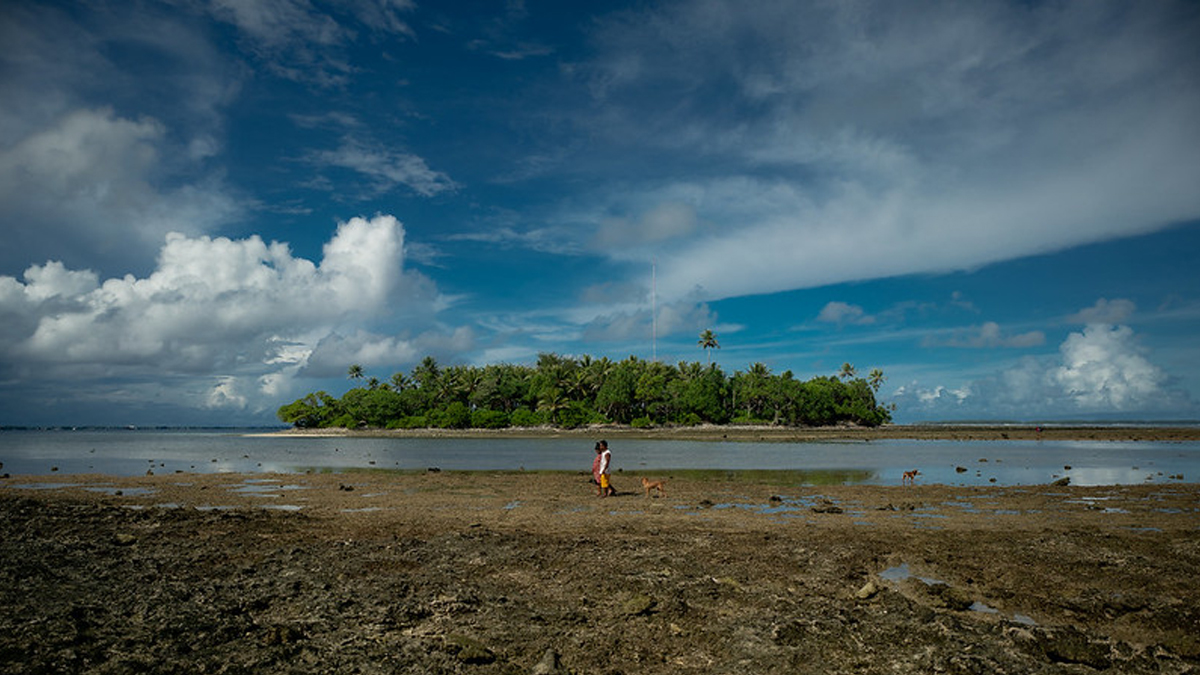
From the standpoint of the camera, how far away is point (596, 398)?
14562cm

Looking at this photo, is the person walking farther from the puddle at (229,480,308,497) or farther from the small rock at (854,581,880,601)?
the small rock at (854,581,880,601)

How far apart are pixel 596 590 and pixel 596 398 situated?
441ft

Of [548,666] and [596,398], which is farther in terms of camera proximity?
[596,398]

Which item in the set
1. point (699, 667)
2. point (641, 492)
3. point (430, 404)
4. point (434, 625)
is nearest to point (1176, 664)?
point (699, 667)

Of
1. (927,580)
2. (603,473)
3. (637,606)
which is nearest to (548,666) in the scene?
(637,606)

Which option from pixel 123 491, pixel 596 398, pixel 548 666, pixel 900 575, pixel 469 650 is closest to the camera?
pixel 548 666

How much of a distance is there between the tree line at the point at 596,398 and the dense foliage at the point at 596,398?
0.78ft

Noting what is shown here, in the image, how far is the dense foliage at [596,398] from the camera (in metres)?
143

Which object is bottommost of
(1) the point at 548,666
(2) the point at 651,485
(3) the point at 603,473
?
(1) the point at 548,666

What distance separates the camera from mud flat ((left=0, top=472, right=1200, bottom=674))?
8.52m

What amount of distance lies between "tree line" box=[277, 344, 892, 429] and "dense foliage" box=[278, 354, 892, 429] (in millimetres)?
237

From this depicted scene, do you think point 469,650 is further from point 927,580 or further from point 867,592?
point 927,580

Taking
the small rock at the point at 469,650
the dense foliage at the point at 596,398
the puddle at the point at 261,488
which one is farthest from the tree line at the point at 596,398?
the small rock at the point at 469,650

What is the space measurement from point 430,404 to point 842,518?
14464cm
